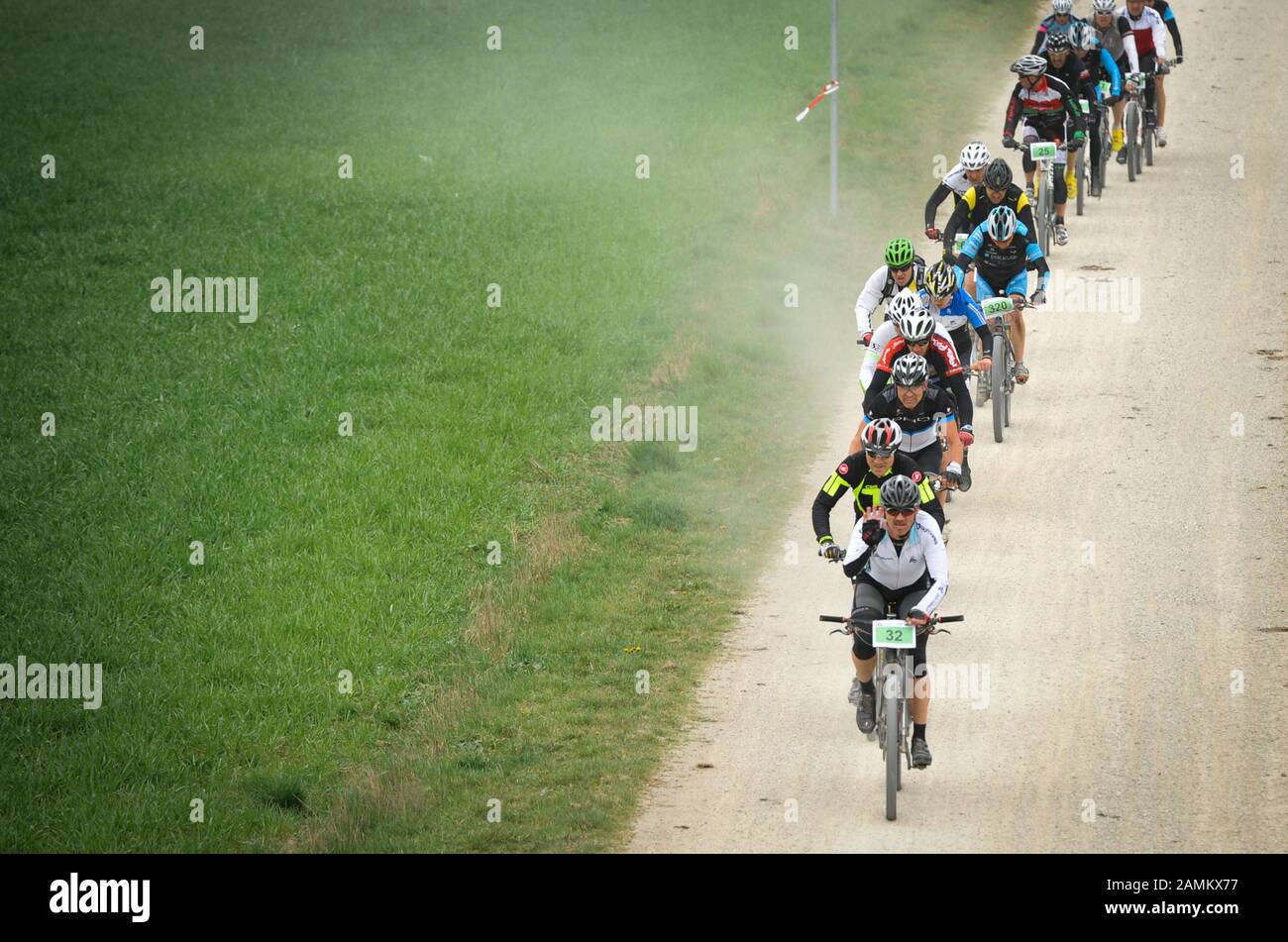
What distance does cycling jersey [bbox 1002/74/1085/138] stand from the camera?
Result: 21375mm

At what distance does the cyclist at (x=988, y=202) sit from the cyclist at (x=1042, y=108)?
12.0ft

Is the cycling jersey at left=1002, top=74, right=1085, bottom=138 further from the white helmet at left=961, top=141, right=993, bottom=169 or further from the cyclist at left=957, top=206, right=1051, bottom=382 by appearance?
the cyclist at left=957, top=206, right=1051, bottom=382

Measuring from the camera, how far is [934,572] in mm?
11156

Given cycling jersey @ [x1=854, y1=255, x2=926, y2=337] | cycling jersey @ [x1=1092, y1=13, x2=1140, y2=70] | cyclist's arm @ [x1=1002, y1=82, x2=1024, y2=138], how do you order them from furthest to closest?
cycling jersey @ [x1=1092, y1=13, x2=1140, y2=70] < cyclist's arm @ [x1=1002, y1=82, x2=1024, y2=138] < cycling jersey @ [x1=854, y1=255, x2=926, y2=337]

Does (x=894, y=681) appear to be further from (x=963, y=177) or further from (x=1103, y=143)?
(x=1103, y=143)

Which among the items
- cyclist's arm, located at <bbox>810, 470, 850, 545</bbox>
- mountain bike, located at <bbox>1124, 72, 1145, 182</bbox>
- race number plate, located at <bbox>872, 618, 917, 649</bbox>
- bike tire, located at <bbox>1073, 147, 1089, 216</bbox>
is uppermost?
mountain bike, located at <bbox>1124, 72, 1145, 182</bbox>

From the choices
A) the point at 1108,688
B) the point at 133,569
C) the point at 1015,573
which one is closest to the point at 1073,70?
the point at 1015,573

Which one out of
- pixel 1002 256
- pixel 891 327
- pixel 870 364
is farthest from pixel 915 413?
pixel 1002 256

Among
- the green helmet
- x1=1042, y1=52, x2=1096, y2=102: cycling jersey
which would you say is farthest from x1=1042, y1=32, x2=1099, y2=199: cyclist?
the green helmet

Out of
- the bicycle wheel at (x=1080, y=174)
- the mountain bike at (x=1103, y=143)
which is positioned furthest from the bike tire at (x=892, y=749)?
the mountain bike at (x=1103, y=143)

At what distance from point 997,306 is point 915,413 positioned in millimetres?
3745

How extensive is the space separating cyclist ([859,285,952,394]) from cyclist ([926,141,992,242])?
9.13ft

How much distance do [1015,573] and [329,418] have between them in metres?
7.50

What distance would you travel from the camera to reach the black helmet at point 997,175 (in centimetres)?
1736
